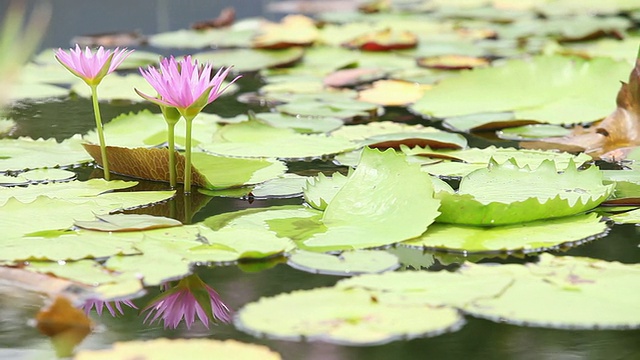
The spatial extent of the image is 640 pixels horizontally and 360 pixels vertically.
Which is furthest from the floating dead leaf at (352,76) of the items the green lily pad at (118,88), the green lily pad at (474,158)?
the green lily pad at (474,158)

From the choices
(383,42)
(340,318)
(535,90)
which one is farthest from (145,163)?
(383,42)

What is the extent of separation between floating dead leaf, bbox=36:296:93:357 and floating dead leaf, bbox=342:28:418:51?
180 cm

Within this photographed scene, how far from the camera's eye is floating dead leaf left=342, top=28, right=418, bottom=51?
2.48m

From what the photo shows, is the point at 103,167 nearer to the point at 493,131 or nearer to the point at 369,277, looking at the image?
the point at 369,277

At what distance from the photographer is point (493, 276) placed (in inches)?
33.5

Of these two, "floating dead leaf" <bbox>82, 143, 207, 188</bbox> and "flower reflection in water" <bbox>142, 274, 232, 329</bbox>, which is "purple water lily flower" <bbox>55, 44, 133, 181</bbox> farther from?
"flower reflection in water" <bbox>142, 274, 232, 329</bbox>

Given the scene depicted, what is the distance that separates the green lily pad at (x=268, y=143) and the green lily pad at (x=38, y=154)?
20 cm

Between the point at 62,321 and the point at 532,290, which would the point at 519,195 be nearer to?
the point at 532,290

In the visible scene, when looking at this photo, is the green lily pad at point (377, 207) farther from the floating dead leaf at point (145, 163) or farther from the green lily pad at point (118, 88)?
the green lily pad at point (118, 88)

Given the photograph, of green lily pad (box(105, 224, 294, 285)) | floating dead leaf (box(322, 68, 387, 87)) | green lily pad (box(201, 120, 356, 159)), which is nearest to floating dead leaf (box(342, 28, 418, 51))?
floating dead leaf (box(322, 68, 387, 87))

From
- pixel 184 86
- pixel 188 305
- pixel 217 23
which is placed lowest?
pixel 217 23

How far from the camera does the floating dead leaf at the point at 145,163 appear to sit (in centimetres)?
120

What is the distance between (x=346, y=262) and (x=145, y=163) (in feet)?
1.41

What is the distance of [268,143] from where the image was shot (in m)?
1.44
